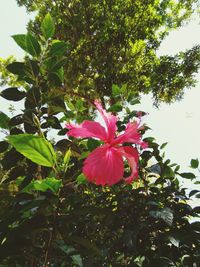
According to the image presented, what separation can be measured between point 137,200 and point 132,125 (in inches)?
52.6

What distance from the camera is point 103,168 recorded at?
59 cm

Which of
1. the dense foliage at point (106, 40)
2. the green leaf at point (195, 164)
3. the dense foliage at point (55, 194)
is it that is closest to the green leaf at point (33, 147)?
the dense foliage at point (55, 194)

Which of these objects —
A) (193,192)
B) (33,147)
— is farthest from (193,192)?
(33,147)

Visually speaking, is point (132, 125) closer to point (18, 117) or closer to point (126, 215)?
point (18, 117)

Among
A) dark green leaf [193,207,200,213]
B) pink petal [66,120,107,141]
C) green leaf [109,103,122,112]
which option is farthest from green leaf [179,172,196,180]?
pink petal [66,120,107,141]

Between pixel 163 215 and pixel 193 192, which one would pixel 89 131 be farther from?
pixel 193 192

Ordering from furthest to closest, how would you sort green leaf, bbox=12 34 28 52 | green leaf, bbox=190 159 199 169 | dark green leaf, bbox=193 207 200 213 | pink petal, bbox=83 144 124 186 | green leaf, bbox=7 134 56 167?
green leaf, bbox=190 159 199 169
dark green leaf, bbox=193 207 200 213
green leaf, bbox=12 34 28 52
green leaf, bbox=7 134 56 167
pink petal, bbox=83 144 124 186

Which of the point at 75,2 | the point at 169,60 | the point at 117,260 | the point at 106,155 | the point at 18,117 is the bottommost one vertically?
the point at 117,260

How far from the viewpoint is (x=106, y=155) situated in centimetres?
61

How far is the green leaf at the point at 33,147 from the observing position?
743mm

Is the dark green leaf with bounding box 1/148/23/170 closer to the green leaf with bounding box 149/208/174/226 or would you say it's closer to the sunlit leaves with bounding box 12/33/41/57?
the sunlit leaves with bounding box 12/33/41/57

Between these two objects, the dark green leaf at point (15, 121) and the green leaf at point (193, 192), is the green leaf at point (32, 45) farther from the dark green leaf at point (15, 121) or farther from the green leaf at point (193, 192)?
the green leaf at point (193, 192)

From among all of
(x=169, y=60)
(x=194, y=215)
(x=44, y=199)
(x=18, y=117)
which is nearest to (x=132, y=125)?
(x=44, y=199)

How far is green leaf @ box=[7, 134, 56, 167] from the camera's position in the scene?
743mm
